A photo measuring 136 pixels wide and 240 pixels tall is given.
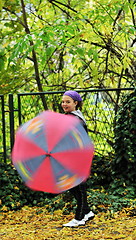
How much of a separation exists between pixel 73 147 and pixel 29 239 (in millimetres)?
1482

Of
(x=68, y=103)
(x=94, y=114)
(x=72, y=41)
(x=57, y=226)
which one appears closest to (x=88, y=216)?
(x=57, y=226)

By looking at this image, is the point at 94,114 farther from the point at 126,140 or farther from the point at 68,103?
the point at 68,103

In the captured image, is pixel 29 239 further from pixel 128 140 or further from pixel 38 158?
pixel 128 140

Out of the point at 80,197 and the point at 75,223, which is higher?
the point at 80,197

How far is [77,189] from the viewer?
15.9 ft

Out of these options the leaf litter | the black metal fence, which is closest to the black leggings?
the leaf litter

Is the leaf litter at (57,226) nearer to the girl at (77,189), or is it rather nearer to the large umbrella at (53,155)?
the girl at (77,189)

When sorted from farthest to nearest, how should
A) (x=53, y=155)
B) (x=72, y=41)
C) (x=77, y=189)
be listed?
(x=72, y=41) → (x=77, y=189) → (x=53, y=155)

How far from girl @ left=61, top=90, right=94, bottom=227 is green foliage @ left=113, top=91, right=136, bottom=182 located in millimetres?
1403

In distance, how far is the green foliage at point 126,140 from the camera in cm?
621

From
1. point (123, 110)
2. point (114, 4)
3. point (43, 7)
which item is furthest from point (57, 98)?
point (43, 7)

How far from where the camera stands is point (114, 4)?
6789mm

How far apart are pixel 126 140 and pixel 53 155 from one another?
2.80 meters

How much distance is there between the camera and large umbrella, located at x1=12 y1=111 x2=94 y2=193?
11.8ft
